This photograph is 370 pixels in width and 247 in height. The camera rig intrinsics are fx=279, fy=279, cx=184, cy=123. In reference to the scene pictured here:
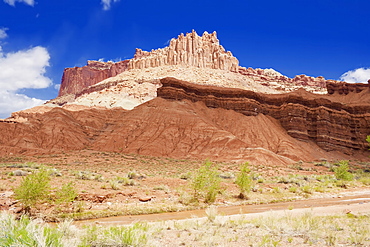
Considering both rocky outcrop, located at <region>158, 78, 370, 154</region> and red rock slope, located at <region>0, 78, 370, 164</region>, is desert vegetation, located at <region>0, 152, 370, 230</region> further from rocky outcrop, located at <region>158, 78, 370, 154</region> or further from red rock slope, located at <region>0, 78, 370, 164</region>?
rocky outcrop, located at <region>158, 78, 370, 154</region>

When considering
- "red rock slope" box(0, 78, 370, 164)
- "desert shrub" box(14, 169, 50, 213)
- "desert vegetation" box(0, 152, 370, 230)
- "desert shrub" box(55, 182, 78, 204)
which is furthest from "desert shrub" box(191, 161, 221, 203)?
"red rock slope" box(0, 78, 370, 164)

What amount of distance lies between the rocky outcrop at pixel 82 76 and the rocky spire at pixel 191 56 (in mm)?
55477

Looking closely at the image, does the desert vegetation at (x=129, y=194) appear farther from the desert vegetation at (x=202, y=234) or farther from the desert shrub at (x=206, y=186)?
the desert vegetation at (x=202, y=234)

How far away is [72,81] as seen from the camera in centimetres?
18400

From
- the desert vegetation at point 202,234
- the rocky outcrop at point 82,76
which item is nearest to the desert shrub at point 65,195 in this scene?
the desert vegetation at point 202,234

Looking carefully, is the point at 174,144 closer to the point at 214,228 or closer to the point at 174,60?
the point at 214,228

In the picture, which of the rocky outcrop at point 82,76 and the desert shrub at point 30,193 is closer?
the desert shrub at point 30,193

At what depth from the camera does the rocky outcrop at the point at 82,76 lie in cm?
17662

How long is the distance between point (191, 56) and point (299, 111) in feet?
211

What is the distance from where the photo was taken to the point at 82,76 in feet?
598

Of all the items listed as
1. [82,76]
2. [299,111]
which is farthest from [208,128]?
[82,76]

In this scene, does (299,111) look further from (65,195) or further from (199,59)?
(65,195)

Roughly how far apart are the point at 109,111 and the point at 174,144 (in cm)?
2678

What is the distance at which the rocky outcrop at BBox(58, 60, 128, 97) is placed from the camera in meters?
177
